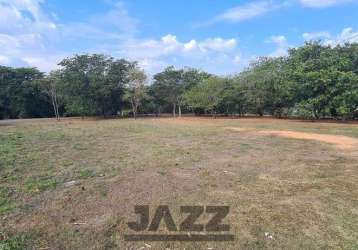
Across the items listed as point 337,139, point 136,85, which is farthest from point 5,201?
point 136,85

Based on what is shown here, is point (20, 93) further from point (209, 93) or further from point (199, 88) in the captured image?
point (209, 93)

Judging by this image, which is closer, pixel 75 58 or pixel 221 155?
pixel 221 155

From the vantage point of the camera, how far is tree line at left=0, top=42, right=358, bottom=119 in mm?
23578

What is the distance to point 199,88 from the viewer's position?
3778 cm

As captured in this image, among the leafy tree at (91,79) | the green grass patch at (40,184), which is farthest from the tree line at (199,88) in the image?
the green grass patch at (40,184)

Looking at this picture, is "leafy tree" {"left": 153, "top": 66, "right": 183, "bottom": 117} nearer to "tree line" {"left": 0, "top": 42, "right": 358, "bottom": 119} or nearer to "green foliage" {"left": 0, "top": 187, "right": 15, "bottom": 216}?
"tree line" {"left": 0, "top": 42, "right": 358, "bottom": 119}

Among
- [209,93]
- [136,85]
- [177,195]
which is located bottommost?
[177,195]

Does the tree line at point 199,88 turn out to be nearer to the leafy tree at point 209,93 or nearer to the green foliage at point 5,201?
the leafy tree at point 209,93

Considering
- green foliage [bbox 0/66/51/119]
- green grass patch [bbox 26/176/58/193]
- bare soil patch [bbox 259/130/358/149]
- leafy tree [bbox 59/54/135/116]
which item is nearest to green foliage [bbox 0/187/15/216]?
green grass patch [bbox 26/176/58/193]

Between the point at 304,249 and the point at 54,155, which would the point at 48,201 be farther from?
the point at 54,155

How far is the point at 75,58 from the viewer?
1393 inches

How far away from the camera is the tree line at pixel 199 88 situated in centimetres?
2358

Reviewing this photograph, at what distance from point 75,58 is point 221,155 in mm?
31257

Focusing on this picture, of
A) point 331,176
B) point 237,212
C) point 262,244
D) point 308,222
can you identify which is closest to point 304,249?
point 262,244
